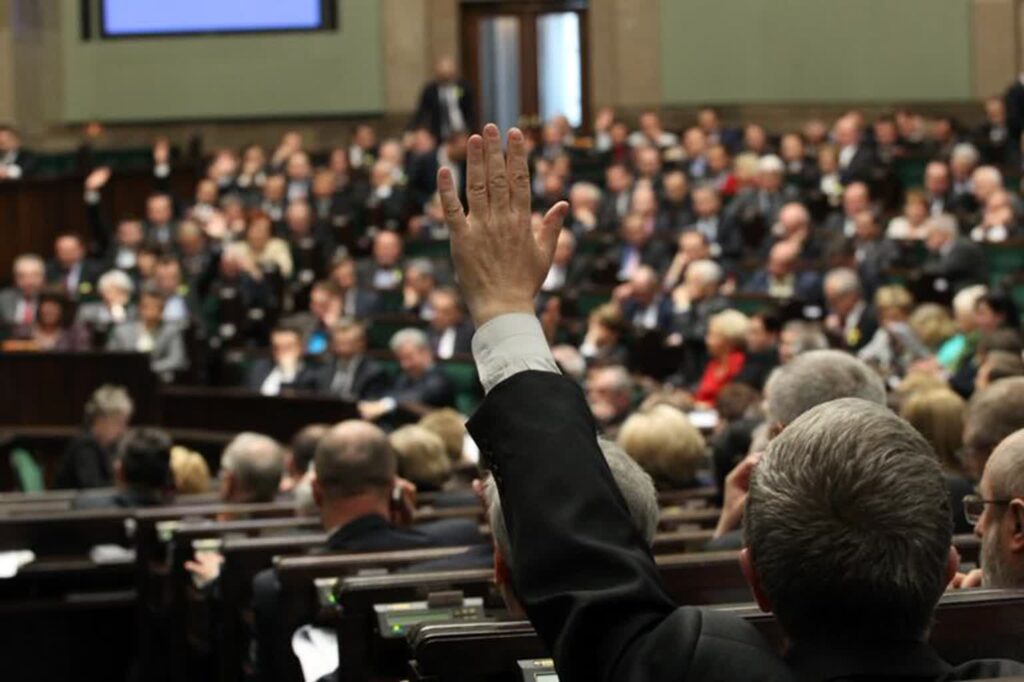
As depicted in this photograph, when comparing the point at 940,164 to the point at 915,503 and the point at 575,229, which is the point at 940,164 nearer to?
the point at 575,229

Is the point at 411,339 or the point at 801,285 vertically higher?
the point at 801,285

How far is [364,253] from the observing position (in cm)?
1602

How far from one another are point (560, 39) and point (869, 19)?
3478 millimetres

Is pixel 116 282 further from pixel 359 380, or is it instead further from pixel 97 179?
pixel 97 179

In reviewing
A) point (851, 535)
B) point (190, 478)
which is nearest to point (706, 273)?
point (190, 478)

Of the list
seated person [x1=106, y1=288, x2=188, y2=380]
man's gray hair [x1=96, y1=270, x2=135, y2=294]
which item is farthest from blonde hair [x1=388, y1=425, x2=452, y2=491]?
man's gray hair [x1=96, y1=270, x2=135, y2=294]

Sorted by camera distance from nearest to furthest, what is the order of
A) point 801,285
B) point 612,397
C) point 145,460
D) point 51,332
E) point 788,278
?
point 145,460 → point 612,397 → point 801,285 → point 788,278 → point 51,332

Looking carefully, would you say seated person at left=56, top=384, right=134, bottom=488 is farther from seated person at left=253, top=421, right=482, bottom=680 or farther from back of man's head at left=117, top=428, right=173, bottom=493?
seated person at left=253, top=421, right=482, bottom=680

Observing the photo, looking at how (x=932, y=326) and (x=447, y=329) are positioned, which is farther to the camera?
(x=447, y=329)

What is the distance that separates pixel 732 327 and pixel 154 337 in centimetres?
464

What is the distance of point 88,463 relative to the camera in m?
9.89

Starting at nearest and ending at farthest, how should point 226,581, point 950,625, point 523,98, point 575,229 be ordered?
1. point 950,625
2. point 226,581
3. point 575,229
4. point 523,98

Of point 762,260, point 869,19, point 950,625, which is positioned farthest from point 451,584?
point 869,19

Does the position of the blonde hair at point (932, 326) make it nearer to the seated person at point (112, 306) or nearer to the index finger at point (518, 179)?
the seated person at point (112, 306)
